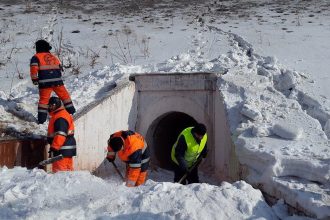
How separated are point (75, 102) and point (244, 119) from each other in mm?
3331

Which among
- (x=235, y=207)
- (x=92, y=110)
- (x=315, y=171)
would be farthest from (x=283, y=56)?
(x=235, y=207)

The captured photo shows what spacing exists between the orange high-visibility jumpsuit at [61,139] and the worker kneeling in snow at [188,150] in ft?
5.35

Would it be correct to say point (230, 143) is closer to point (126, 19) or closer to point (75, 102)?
point (75, 102)

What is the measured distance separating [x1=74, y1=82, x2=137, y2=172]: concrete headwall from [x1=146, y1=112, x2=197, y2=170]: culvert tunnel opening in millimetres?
814

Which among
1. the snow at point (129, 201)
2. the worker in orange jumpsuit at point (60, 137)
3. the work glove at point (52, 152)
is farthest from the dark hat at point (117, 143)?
the snow at point (129, 201)

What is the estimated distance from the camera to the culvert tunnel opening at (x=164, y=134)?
1077 cm

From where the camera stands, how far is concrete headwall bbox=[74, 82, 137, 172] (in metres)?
8.75

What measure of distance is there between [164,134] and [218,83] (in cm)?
274

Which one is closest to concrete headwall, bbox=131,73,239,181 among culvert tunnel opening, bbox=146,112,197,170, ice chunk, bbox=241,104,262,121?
culvert tunnel opening, bbox=146,112,197,170

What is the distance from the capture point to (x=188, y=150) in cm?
768

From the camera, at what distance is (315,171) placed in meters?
5.72

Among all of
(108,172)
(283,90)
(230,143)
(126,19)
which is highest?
(126,19)

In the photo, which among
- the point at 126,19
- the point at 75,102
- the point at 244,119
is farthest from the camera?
the point at 126,19

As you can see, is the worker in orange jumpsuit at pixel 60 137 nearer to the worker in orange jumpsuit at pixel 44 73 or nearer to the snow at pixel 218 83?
the snow at pixel 218 83
